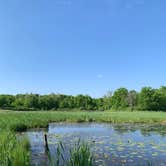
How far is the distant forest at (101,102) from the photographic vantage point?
7519cm

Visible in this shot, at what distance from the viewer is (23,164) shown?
7559 millimetres

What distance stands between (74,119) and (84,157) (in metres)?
32.9

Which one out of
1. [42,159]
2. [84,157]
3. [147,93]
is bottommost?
[42,159]

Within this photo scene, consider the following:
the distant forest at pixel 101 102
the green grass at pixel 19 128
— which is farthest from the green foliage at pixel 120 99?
the green grass at pixel 19 128

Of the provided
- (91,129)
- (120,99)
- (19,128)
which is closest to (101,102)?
(120,99)

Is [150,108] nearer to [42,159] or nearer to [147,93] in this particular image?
[147,93]

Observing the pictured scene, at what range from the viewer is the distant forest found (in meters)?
75.2

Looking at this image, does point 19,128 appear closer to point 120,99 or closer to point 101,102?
point 120,99

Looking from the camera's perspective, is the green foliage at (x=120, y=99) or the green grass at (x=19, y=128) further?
the green foliage at (x=120, y=99)

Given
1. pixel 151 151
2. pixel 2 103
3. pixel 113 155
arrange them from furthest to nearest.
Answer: pixel 2 103 → pixel 151 151 → pixel 113 155

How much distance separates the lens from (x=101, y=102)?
9806 centimetres

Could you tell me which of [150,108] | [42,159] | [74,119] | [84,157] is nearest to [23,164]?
[84,157]

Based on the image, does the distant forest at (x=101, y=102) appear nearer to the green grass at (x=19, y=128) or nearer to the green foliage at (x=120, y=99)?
the green foliage at (x=120, y=99)

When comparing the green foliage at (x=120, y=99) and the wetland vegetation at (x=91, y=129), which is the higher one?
the green foliage at (x=120, y=99)
